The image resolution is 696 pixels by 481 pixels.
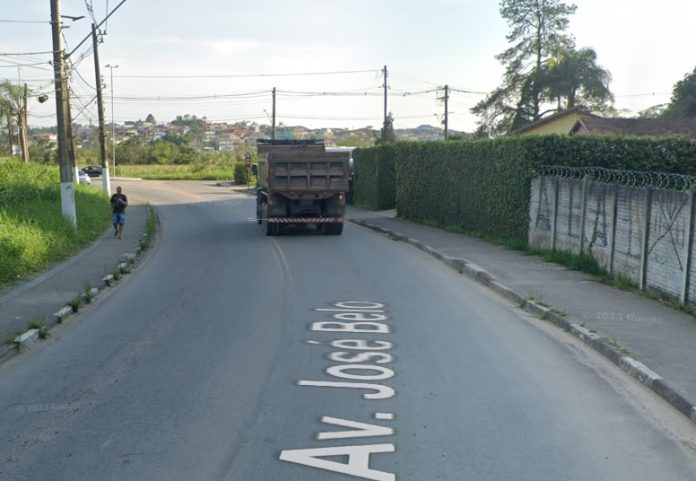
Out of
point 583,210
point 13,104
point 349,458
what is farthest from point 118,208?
point 13,104

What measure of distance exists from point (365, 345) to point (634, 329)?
3519 mm

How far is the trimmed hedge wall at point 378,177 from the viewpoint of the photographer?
1382 inches


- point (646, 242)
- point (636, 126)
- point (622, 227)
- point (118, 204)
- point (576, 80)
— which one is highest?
point (576, 80)

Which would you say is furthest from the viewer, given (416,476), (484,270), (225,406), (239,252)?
(239,252)

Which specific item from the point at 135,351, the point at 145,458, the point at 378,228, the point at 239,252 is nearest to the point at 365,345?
the point at 135,351

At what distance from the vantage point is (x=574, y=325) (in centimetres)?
1035

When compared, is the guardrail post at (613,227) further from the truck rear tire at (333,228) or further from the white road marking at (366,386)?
the truck rear tire at (333,228)

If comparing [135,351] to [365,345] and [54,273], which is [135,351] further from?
[54,273]

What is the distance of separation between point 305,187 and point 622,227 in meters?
11.0

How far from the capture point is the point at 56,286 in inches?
560

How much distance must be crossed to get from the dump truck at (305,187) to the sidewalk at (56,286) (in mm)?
4238

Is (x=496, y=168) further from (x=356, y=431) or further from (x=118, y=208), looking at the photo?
(x=356, y=431)

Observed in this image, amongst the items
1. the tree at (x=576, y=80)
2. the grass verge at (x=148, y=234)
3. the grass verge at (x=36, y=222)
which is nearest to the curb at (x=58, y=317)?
the grass verge at (x=36, y=222)

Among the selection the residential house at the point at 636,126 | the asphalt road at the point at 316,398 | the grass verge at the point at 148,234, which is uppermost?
the residential house at the point at 636,126
